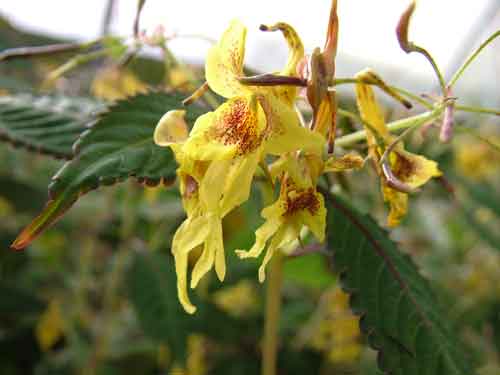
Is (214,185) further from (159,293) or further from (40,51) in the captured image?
(159,293)

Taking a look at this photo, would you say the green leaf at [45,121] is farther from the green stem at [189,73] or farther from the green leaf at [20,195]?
the green leaf at [20,195]

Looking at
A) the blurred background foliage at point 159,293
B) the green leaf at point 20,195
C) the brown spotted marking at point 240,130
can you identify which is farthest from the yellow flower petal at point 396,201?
the green leaf at point 20,195

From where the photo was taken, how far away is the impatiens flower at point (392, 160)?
0.36 metres

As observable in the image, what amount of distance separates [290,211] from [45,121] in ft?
0.80

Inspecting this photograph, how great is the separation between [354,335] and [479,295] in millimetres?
221

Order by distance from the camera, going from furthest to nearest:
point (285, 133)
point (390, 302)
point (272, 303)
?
point (272, 303)
point (390, 302)
point (285, 133)

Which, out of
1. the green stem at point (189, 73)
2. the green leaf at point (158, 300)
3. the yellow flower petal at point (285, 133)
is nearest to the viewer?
the yellow flower petal at point (285, 133)

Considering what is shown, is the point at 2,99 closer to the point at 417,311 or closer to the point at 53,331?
the point at 417,311

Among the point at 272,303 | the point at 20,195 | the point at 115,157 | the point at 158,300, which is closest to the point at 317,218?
the point at 115,157

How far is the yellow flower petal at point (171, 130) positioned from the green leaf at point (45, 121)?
5.0 inches

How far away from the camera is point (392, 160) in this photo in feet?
1.26

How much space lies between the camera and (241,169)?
29 cm

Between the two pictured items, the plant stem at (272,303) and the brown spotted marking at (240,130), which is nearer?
the brown spotted marking at (240,130)

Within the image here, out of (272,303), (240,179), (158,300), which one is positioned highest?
(240,179)
